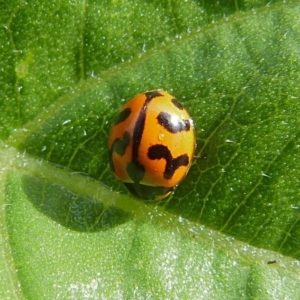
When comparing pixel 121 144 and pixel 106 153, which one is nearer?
pixel 121 144

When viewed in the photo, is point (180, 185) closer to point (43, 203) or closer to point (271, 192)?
point (271, 192)

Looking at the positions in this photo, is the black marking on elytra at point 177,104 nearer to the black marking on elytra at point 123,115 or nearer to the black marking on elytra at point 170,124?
the black marking on elytra at point 170,124

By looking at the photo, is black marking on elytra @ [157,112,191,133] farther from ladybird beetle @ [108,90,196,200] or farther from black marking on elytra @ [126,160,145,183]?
black marking on elytra @ [126,160,145,183]

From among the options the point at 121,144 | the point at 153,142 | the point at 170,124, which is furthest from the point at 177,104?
the point at 121,144

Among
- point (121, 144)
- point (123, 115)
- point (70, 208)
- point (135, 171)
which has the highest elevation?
point (123, 115)

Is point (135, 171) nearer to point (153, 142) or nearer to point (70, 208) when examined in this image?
point (153, 142)

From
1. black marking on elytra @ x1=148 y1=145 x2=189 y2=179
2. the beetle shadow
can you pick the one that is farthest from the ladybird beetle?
the beetle shadow

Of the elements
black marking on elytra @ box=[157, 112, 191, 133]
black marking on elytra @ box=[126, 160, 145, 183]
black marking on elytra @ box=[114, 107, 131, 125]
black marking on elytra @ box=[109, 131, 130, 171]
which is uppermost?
black marking on elytra @ box=[114, 107, 131, 125]
